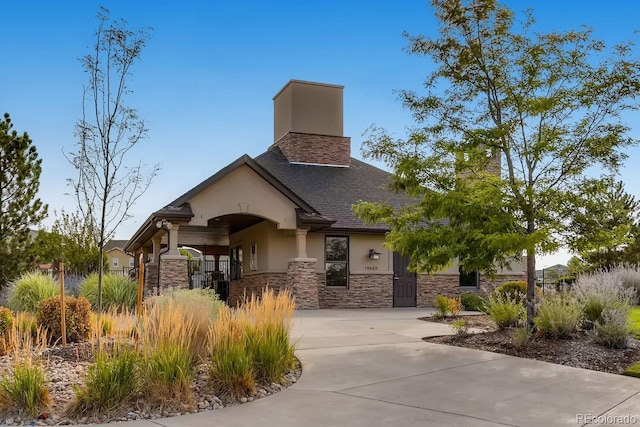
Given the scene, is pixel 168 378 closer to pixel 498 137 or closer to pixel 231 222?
pixel 498 137

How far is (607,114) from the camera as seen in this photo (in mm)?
10617

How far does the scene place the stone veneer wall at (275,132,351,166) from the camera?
2405 centimetres

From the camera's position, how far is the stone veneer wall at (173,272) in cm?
1702

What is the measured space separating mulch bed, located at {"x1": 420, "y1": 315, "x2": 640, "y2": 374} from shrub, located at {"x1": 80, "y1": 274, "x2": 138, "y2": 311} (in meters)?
7.85

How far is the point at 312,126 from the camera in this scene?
2441cm

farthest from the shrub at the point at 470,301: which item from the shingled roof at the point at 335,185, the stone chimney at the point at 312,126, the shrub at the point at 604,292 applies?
the stone chimney at the point at 312,126

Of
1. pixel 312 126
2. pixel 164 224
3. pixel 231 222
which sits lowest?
pixel 164 224

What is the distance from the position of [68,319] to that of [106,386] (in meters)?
3.91

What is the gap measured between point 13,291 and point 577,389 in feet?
39.5

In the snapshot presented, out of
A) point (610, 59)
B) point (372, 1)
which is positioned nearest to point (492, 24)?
point (610, 59)

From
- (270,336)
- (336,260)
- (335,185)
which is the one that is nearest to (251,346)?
(270,336)

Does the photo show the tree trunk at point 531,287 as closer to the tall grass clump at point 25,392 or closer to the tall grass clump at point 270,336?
the tall grass clump at point 270,336

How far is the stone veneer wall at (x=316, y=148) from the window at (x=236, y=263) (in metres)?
4.24

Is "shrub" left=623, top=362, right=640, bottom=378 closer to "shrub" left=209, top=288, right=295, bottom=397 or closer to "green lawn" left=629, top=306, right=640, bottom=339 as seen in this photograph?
Answer: "green lawn" left=629, top=306, right=640, bottom=339
